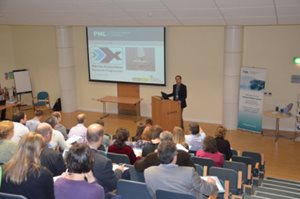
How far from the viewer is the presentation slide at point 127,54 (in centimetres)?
1202

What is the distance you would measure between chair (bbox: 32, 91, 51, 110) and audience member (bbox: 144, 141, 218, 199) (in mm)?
10626

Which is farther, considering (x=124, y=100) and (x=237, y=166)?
(x=124, y=100)

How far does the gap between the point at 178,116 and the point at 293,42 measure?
3.74 m

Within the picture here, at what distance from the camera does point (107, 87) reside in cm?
1323

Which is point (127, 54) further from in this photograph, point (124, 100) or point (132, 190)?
point (132, 190)

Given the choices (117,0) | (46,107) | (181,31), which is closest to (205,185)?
(117,0)

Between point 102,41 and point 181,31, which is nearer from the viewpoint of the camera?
point 181,31

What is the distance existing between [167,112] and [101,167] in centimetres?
661

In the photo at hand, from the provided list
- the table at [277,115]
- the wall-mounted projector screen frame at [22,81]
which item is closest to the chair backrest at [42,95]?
the wall-mounted projector screen frame at [22,81]

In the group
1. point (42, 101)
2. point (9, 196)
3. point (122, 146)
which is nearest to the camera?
point (9, 196)

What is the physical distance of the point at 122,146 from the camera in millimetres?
5621

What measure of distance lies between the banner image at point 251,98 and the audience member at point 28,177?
27.2ft

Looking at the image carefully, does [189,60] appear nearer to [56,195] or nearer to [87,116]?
[87,116]

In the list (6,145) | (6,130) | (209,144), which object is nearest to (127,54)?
(209,144)
